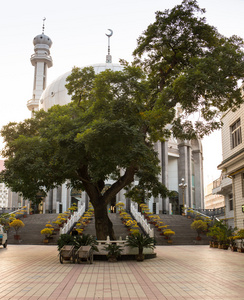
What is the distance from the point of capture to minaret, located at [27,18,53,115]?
7750 centimetres

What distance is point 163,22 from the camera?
52.4ft

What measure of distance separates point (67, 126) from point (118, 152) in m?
3.04

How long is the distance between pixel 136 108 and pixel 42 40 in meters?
73.6

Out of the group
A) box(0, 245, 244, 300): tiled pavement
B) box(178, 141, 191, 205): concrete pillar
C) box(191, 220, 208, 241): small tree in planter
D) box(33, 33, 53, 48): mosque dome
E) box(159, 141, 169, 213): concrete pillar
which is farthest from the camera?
box(33, 33, 53, 48): mosque dome

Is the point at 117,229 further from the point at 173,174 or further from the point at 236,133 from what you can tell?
the point at 173,174

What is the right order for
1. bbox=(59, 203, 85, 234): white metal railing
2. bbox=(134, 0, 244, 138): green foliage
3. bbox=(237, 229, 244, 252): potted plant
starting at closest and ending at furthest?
bbox=(134, 0, 244, 138): green foliage → bbox=(237, 229, 244, 252): potted plant → bbox=(59, 203, 85, 234): white metal railing

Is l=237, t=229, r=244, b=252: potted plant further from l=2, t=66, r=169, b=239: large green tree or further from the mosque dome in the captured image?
the mosque dome

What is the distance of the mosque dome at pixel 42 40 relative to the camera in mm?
82775

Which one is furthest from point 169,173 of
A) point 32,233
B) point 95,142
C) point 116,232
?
point 95,142

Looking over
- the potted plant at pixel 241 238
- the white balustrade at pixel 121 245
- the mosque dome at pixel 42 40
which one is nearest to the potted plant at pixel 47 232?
the white balustrade at pixel 121 245

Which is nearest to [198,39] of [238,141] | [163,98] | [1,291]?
[163,98]

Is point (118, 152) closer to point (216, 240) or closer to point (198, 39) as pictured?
point (198, 39)

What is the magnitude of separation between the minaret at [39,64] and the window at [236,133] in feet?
194

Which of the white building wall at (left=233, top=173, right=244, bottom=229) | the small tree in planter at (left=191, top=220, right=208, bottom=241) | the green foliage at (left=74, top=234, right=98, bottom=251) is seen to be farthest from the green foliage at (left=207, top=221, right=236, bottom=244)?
the green foliage at (left=74, top=234, right=98, bottom=251)
